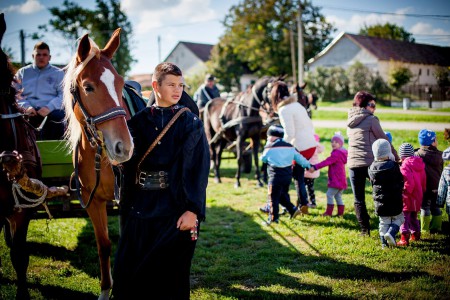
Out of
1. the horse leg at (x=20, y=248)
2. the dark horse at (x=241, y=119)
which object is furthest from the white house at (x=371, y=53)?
the horse leg at (x=20, y=248)

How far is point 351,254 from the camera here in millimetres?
4906

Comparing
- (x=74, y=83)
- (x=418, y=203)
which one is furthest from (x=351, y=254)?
(x=74, y=83)

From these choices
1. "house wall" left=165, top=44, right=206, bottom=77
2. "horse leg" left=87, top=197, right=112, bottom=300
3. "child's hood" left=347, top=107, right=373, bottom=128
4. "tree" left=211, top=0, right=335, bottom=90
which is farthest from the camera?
"house wall" left=165, top=44, right=206, bottom=77

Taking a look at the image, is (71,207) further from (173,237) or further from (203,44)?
(203,44)

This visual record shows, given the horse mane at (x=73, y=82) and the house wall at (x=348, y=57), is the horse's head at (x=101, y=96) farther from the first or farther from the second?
the house wall at (x=348, y=57)

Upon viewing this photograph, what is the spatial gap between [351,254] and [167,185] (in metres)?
3.18

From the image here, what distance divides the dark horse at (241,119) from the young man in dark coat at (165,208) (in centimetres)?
611

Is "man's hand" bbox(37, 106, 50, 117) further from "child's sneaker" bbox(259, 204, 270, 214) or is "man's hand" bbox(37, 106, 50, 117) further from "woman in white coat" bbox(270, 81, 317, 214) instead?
"child's sneaker" bbox(259, 204, 270, 214)

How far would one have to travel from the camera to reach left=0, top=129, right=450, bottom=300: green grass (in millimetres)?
3965

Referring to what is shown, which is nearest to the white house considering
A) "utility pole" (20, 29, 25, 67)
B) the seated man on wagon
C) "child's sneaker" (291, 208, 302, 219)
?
"utility pole" (20, 29, 25, 67)

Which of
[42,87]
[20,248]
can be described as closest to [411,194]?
[20,248]

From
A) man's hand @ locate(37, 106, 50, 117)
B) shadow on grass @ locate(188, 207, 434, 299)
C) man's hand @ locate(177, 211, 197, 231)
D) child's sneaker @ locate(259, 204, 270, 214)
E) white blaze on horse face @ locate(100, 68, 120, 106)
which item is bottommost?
shadow on grass @ locate(188, 207, 434, 299)

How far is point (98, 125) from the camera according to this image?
9.49ft

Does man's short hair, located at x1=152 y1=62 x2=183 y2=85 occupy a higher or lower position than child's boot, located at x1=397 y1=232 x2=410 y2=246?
higher
